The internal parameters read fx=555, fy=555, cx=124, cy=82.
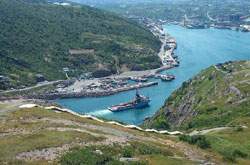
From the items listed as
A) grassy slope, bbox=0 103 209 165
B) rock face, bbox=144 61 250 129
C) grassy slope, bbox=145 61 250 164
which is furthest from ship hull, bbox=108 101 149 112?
grassy slope, bbox=0 103 209 165

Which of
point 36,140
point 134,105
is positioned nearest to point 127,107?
point 134,105

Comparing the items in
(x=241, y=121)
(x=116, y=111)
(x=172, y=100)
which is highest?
(x=241, y=121)

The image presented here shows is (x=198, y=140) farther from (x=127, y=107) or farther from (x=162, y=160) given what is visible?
(x=127, y=107)

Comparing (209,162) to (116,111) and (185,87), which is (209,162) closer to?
(185,87)

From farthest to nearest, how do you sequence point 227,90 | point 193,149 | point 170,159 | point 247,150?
point 227,90 < point 247,150 < point 193,149 < point 170,159

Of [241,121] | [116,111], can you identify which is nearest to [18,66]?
[116,111]

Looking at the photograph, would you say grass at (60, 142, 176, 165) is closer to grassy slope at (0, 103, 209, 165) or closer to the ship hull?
grassy slope at (0, 103, 209, 165)

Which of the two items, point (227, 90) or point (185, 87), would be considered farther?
point (185, 87)

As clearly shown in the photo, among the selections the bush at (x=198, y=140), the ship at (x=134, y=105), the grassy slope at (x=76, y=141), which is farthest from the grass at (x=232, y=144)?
the ship at (x=134, y=105)
